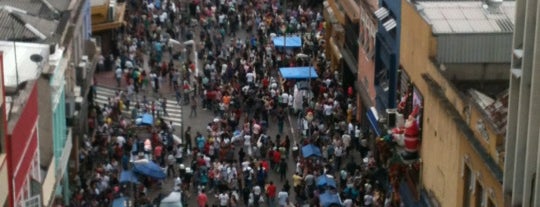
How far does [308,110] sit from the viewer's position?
256ft

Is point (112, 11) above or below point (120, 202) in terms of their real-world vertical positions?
above

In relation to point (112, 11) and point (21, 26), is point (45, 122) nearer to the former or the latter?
point (21, 26)

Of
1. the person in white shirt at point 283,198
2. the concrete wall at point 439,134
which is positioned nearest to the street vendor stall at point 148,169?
the person in white shirt at point 283,198

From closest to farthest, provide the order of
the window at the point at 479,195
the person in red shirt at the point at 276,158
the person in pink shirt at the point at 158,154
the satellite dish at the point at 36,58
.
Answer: the window at the point at 479,195 < the satellite dish at the point at 36,58 < the person in red shirt at the point at 276,158 < the person in pink shirt at the point at 158,154

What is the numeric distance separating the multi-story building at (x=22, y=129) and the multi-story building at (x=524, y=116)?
49.3ft

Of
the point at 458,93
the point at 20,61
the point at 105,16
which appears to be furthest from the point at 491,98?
the point at 105,16

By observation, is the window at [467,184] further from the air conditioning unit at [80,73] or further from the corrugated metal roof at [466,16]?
the air conditioning unit at [80,73]

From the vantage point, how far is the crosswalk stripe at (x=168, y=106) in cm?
7956

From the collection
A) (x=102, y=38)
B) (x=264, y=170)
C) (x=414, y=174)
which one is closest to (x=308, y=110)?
(x=264, y=170)

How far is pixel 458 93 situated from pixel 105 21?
136 ft

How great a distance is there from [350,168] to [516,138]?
2712 cm

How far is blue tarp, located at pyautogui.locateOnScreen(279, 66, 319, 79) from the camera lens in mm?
83625

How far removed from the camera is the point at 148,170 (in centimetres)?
6712

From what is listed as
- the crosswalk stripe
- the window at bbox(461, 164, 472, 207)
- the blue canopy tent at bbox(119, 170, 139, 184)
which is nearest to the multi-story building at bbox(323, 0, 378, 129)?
the crosswalk stripe
